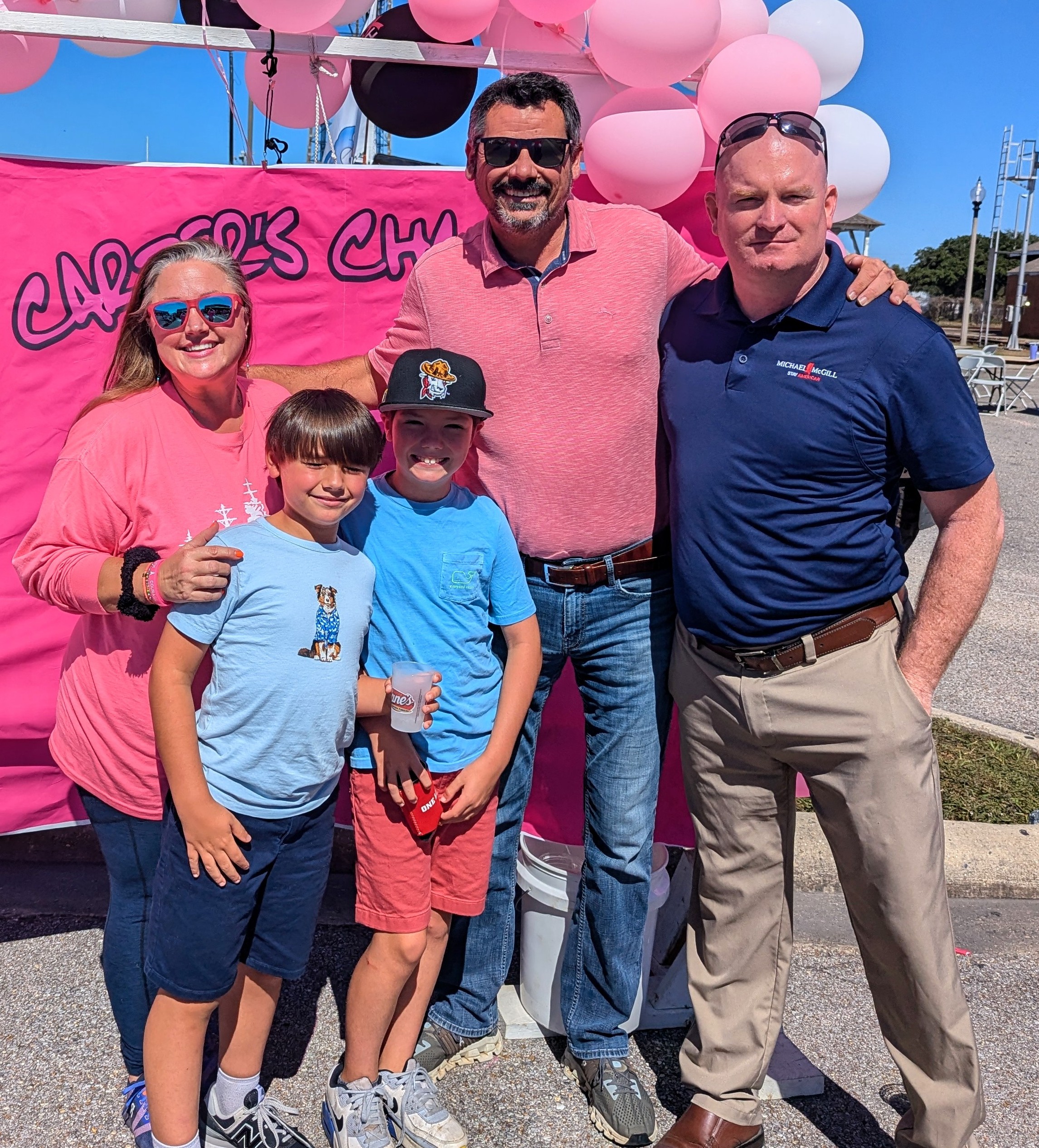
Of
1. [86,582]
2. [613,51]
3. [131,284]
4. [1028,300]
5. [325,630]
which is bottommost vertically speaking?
[325,630]

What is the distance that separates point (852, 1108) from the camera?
269 cm

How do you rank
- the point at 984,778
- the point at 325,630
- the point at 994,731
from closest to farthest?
the point at 325,630 → the point at 984,778 → the point at 994,731

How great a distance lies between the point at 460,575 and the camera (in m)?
2.35

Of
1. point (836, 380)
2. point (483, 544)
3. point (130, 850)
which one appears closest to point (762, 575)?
point (836, 380)

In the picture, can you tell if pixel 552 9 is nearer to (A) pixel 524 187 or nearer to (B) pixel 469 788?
(A) pixel 524 187

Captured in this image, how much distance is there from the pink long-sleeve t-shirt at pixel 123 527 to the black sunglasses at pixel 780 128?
1305mm

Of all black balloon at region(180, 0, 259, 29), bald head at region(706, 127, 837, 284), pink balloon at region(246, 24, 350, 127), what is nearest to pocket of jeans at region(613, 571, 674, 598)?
bald head at region(706, 127, 837, 284)

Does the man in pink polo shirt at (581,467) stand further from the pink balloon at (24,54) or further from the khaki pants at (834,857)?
the pink balloon at (24,54)

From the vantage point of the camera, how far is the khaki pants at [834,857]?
228 cm

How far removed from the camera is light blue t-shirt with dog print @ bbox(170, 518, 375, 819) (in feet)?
6.91

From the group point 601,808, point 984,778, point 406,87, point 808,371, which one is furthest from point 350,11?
point 984,778

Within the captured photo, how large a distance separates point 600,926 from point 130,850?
123 centimetres

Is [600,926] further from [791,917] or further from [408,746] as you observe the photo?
[408,746]

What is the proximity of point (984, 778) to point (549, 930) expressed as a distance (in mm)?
2477
